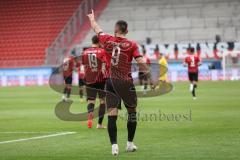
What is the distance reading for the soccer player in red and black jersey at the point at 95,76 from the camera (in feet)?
56.7

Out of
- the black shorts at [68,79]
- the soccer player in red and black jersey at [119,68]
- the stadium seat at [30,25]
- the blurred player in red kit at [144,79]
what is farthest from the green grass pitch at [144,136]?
the stadium seat at [30,25]

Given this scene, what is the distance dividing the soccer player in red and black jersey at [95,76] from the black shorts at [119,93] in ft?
16.0

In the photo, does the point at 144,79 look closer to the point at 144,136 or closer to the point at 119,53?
the point at 144,136

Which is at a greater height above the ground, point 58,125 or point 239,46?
point 239,46

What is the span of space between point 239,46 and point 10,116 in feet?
101

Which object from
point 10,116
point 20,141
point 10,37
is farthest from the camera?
point 10,37

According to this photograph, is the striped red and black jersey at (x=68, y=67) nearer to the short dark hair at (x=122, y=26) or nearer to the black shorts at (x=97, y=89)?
the black shorts at (x=97, y=89)

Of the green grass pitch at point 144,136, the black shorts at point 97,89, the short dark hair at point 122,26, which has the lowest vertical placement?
the green grass pitch at point 144,136

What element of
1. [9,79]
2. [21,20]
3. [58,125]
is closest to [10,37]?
[21,20]

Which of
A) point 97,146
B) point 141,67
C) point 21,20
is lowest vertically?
point 97,146

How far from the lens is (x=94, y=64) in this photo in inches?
702

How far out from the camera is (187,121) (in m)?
18.9

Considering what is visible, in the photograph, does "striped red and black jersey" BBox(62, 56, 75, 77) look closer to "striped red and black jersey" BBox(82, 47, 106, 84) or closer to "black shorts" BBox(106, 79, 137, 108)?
"striped red and black jersey" BBox(82, 47, 106, 84)

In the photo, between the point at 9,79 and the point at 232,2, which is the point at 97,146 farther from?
the point at 232,2
